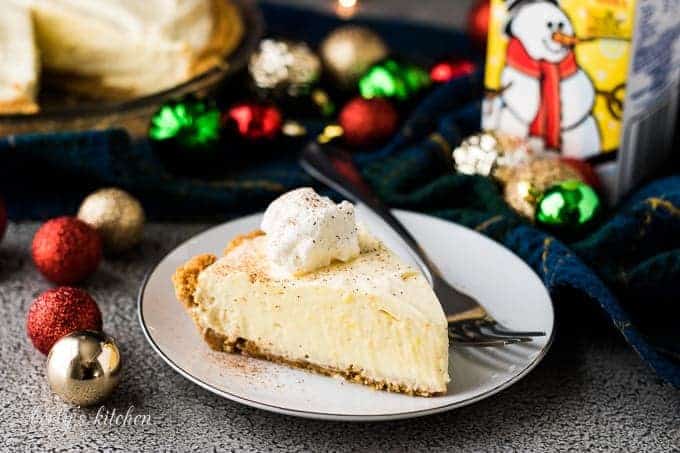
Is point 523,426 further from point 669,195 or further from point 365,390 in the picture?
point 669,195

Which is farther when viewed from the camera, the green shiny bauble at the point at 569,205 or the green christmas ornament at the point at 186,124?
Result: the green christmas ornament at the point at 186,124

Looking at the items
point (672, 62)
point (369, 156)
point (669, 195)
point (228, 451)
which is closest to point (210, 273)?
point (228, 451)

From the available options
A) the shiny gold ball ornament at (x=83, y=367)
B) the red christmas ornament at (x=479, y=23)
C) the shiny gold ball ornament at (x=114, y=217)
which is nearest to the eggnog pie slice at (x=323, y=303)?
the shiny gold ball ornament at (x=83, y=367)

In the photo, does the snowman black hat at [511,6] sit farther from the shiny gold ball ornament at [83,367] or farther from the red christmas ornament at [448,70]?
the shiny gold ball ornament at [83,367]

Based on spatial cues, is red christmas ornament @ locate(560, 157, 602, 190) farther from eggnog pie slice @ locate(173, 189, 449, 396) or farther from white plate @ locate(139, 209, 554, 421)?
eggnog pie slice @ locate(173, 189, 449, 396)

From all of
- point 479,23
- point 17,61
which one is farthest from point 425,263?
point 479,23

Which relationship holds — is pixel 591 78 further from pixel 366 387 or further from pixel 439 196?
pixel 366 387
